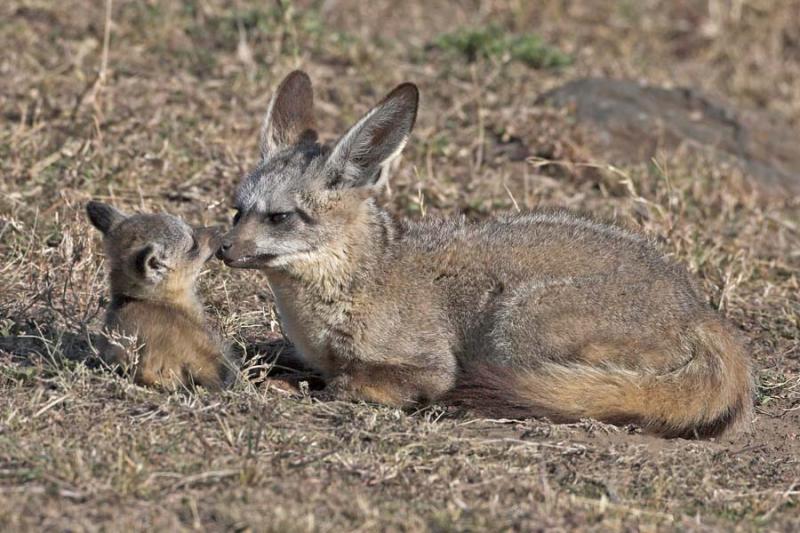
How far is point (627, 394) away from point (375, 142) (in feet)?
5.93

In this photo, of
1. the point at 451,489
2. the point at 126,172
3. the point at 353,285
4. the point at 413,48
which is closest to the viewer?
the point at 451,489

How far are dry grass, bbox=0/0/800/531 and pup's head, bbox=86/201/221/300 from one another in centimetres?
42

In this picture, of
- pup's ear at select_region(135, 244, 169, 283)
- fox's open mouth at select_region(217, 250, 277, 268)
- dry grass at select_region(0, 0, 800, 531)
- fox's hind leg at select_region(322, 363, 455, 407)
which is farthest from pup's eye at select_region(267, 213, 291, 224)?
fox's hind leg at select_region(322, 363, 455, 407)

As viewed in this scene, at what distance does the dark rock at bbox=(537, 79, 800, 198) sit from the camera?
10547mm

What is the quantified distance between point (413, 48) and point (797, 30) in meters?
5.01

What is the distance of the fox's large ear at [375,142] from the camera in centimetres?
621

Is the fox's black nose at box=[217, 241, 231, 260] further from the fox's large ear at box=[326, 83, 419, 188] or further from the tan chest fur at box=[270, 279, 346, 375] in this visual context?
the fox's large ear at box=[326, 83, 419, 188]

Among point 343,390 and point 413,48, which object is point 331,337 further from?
point 413,48

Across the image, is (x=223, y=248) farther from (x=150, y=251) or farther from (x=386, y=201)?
(x=386, y=201)

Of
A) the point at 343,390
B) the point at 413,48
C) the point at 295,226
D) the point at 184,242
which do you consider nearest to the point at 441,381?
the point at 343,390

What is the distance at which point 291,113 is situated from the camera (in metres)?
7.08

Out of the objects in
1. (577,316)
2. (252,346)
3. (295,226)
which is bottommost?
(252,346)

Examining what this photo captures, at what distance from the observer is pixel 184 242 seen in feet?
20.4

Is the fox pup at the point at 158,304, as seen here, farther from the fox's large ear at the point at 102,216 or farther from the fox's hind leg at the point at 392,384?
the fox's hind leg at the point at 392,384
